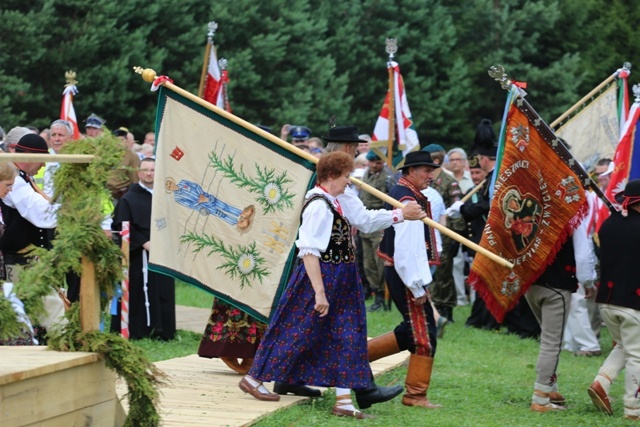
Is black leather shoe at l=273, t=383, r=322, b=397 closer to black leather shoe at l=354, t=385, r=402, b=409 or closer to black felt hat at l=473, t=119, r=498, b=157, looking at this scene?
black leather shoe at l=354, t=385, r=402, b=409

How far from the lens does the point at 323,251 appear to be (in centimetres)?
805

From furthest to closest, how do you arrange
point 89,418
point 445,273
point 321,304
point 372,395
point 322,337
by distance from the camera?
1. point 445,273
2. point 372,395
3. point 322,337
4. point 321,304
5. point 89,418

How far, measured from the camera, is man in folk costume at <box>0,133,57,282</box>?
8.51 metres

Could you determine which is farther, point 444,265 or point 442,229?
point 444,265

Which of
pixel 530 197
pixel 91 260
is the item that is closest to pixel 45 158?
pixel 91 260

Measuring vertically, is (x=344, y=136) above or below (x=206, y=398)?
above

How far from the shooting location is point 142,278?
40.5ft

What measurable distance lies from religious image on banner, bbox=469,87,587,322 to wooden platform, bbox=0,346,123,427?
11.6 ft

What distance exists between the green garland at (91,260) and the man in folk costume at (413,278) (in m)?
2.58

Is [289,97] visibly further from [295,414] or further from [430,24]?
[295,414]

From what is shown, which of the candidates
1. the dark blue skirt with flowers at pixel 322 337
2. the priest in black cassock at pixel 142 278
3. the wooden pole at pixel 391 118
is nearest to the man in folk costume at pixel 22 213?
the dark blue skirt with flowers at pixel 322 337

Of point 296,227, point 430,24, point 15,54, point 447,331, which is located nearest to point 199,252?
point 296,227

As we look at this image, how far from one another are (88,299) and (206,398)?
2358 mm

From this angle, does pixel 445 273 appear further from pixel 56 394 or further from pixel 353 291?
pixel 56 394
